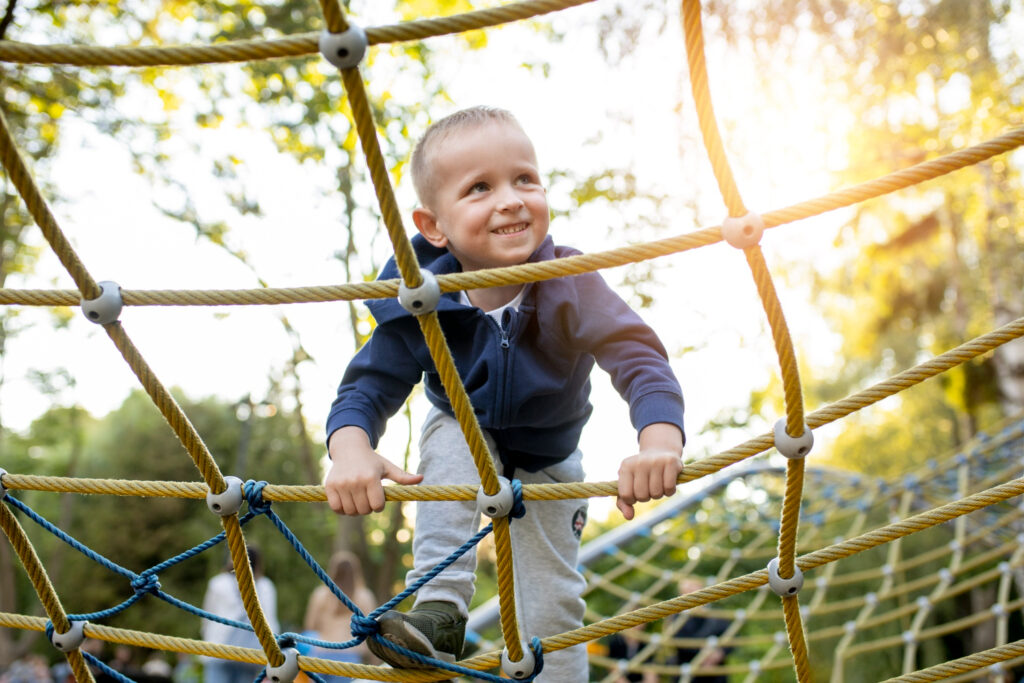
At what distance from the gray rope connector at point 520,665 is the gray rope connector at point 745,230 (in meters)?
0.56

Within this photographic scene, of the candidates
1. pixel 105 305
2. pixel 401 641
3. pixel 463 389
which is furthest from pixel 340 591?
pixel 105 305

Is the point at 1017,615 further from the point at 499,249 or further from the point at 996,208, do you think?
the point at 499,249

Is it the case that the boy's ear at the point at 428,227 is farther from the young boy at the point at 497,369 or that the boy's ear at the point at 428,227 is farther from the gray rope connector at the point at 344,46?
the gray rope connector at the point at 344,46

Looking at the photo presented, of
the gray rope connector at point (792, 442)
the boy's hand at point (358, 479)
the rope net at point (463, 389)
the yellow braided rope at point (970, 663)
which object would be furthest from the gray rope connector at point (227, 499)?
the yellow braided rope at point (970, 663)

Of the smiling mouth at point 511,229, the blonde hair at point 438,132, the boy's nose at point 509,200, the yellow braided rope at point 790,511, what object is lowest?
the yellow braided rope at point 790,511

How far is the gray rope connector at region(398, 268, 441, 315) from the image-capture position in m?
0.96

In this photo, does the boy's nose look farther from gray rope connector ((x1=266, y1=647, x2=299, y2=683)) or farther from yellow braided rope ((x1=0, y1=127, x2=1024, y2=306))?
gray rope connector ((x1=266, y1=647, x2=299, y2=683))

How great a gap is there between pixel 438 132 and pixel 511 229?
20 centimetres

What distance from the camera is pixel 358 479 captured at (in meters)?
1.06

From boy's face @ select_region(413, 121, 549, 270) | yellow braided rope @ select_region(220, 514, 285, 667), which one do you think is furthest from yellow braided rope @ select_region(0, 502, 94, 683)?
boy's face @ select_region(413, 121, 549, 270)

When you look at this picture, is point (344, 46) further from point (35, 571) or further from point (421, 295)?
point (35, 571)

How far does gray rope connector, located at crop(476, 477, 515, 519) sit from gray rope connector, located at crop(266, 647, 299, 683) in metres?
0.37

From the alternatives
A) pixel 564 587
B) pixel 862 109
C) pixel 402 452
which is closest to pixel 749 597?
pixel 862 109

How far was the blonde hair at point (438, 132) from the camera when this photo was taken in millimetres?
1279
